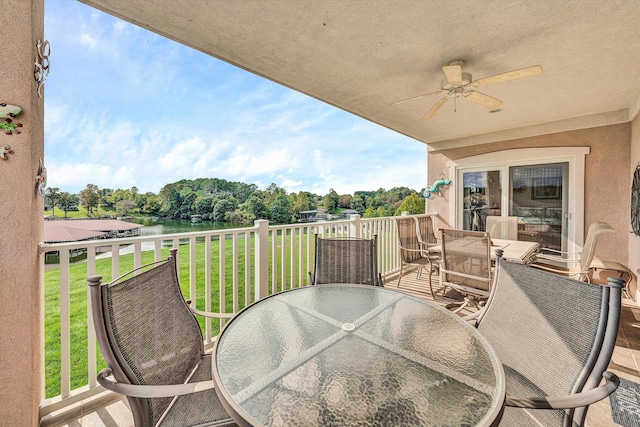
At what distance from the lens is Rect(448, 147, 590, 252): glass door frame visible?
434 cm

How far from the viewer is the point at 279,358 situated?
1.11 metres

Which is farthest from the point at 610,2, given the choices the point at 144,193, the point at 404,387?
the point at 144,193

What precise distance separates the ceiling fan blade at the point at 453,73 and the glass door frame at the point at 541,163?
3268 millimetres

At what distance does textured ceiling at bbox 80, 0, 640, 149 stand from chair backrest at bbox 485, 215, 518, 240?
1.85m

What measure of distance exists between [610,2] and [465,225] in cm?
445

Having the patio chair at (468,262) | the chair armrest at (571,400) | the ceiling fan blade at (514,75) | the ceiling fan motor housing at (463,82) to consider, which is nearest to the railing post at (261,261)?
the patio chair at (468,262)

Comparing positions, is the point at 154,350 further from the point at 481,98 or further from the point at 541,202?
the point at 541,202

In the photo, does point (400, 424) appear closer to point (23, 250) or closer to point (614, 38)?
point (23, 250)

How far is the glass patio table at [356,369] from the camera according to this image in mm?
828

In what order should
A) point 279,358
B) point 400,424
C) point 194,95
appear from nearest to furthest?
point 400,424 < point 279,358 < point 194,95

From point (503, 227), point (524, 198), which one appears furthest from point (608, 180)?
point (503, 227)

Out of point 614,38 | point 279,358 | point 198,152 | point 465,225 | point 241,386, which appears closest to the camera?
point 241,386

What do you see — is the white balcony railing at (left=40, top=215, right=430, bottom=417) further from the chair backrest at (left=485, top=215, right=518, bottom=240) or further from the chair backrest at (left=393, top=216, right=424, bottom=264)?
the chair backrest at (left=485, top=215, right=518, bottom=240)

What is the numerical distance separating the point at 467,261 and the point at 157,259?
9.94 feet
